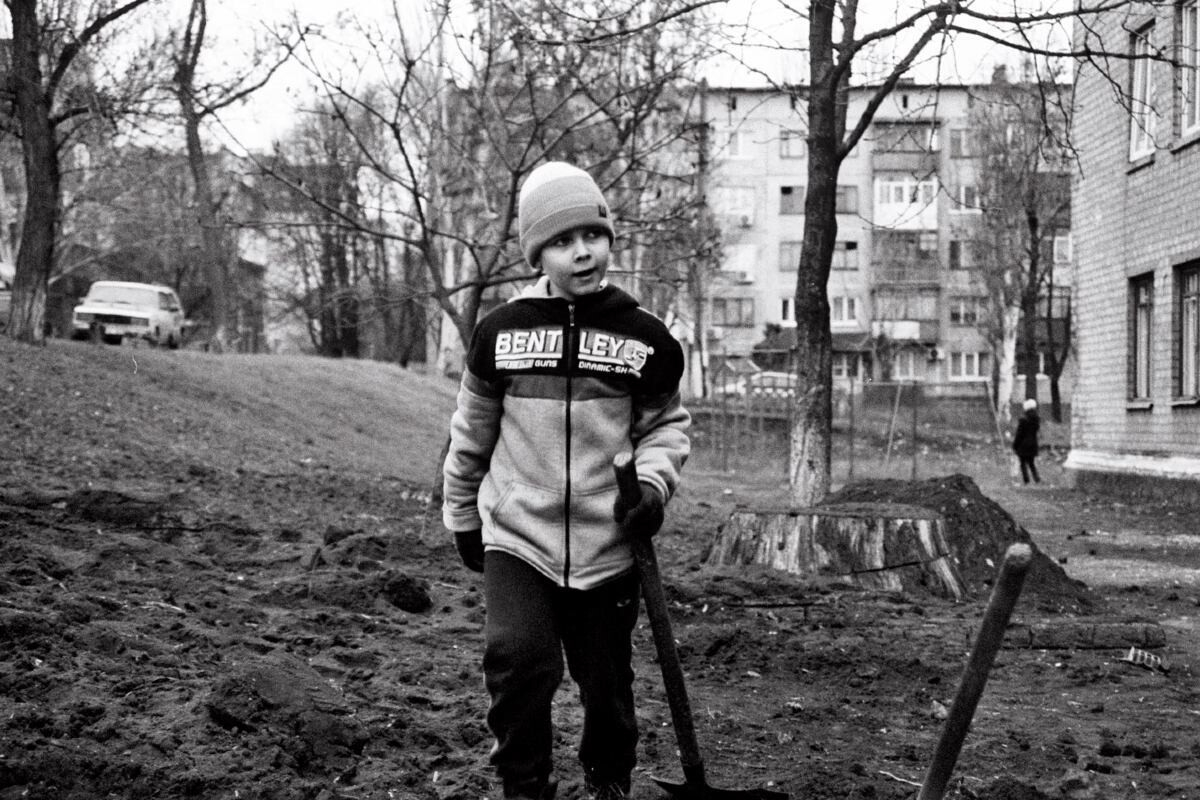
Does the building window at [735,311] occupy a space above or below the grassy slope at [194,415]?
above

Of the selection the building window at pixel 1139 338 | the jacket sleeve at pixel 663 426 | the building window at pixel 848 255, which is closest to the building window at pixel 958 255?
the building window at pixel 848 255

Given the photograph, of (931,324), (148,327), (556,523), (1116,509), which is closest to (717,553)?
(556,523)

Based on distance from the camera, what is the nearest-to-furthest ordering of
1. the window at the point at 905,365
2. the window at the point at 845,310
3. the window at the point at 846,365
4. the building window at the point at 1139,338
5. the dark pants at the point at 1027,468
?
the building window at the point at 1139,338
the dark pants at the point at 1027,468
the window at the point at 846,365
the window at the point at 845,310
the window at the point at 905,365

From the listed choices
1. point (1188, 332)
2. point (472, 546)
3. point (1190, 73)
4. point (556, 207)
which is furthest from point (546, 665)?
point (1190, 73)

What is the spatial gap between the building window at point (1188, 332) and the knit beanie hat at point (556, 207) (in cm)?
1629

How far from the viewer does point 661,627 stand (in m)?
3.92

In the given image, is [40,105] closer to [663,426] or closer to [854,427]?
[663,426]

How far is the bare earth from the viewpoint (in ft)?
15.4

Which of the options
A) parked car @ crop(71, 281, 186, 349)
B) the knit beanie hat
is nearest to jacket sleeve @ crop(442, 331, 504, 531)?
the knit beanie hat

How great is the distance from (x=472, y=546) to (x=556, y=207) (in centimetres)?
95

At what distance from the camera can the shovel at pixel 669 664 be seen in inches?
154

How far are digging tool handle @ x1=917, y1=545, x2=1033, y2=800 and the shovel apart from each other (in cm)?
Answer: 76

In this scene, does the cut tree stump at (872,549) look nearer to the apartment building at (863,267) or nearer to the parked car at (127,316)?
the parked car at (127,316)

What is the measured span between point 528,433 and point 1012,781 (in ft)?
6.28
